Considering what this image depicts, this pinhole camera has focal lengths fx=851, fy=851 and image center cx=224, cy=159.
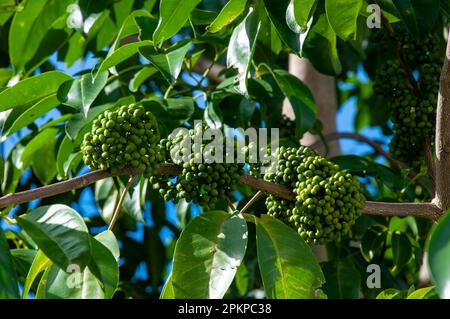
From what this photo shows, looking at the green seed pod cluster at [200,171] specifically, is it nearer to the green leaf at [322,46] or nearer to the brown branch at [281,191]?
the brown branch at [281,191]

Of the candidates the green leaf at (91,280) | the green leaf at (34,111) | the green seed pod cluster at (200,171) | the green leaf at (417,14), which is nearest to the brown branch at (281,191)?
the green seed pod cluster at (200,171)

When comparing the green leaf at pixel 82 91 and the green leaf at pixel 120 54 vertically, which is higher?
the green leaf at pixel 120 54

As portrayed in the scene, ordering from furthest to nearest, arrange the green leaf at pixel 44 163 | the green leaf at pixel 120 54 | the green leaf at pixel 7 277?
the green leaf at pixel 44 163 < the green leaf at pixel 120 54 < the green leaf at pixel 7 277

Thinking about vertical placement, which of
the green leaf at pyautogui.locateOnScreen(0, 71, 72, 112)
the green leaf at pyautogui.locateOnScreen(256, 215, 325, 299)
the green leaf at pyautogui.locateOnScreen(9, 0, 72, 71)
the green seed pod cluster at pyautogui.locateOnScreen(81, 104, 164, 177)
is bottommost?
the green leaf at pyautogui.locateOnScreen(256, 215, 325, 299)

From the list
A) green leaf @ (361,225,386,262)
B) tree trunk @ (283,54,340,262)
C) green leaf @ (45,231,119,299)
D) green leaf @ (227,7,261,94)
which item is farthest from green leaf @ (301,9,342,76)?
green leaf @ (45,231,119,299)

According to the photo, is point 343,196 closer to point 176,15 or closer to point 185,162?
point 185,162

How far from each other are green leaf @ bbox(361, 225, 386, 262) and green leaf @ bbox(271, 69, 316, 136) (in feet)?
1.11

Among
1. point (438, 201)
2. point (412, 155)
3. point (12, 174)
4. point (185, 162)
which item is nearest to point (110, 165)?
point (185, 162)

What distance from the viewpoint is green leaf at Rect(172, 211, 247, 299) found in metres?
1.55

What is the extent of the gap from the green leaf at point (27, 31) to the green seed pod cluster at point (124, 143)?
2.77 feet

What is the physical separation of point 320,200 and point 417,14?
497 mm

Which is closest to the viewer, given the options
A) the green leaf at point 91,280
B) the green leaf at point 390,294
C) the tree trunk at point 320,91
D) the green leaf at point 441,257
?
the green leaf at point 441,257

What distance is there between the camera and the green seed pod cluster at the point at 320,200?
1719mm

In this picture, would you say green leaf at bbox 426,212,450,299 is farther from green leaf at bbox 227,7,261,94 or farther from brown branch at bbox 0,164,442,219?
Result: green leaf at bbox 227,7,261,94
